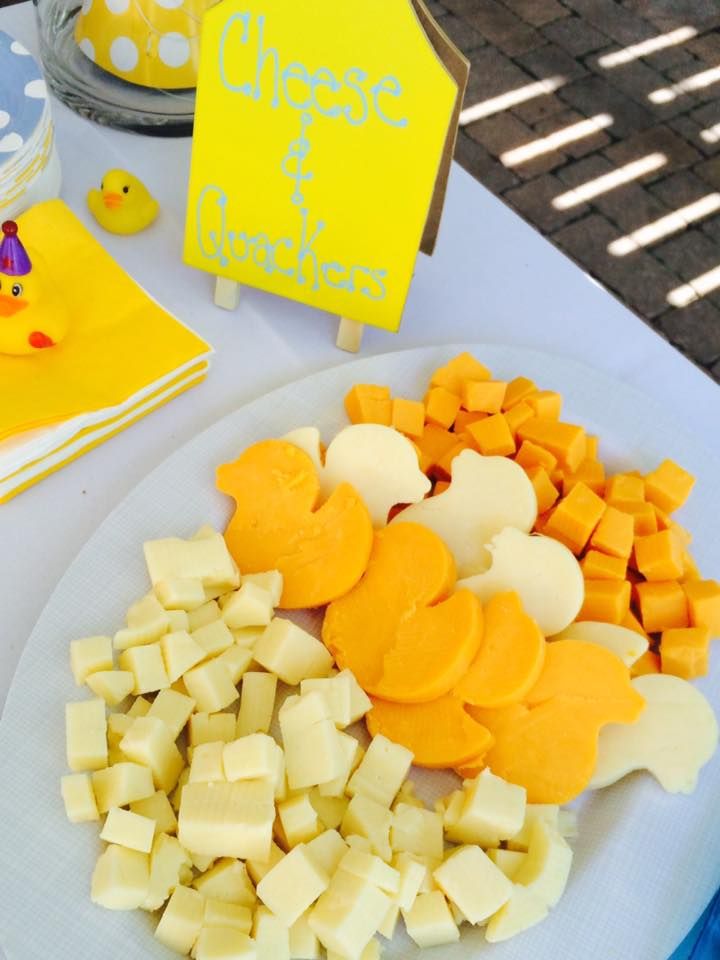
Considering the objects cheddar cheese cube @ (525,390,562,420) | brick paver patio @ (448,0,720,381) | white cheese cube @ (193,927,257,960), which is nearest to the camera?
white cheese cube @ (193,927,257,960)

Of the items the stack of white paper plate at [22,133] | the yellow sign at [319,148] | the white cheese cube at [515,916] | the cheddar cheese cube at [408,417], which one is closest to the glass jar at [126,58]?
the stack of white paper plate at [22,133]

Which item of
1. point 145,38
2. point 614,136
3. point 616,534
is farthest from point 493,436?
point 614,136

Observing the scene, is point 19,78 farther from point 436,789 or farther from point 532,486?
point 436,789

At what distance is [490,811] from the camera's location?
747 millimetres

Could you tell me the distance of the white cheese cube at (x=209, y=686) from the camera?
2.62 feet

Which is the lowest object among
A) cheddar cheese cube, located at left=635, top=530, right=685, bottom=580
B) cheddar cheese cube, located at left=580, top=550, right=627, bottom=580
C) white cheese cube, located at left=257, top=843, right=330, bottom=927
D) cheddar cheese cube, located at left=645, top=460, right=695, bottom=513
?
white cheese cube, located at left=257, top=843, right=330, bottom=927

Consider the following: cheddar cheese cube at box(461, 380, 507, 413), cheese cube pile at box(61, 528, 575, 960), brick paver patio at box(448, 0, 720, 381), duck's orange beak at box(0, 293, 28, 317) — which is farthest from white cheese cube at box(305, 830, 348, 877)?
brick paver patio at box(448, 0, 720, 381)

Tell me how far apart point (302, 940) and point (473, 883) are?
123mm

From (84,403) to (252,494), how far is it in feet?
0.57

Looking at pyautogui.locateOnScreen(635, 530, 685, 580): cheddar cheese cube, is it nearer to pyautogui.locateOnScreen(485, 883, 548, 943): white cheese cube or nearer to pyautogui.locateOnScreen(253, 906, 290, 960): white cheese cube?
pyautogui.locateOnScreen(485, 883, 548, 943): white cheese cube

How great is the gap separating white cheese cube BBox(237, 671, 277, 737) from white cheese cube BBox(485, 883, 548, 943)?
0.72ft

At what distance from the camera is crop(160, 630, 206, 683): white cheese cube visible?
80 cm

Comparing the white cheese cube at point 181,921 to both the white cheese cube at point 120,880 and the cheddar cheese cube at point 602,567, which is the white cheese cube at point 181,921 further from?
the cheddar cheese cube at point 602,567

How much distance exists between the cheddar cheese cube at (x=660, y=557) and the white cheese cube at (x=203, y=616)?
0.37 meters
